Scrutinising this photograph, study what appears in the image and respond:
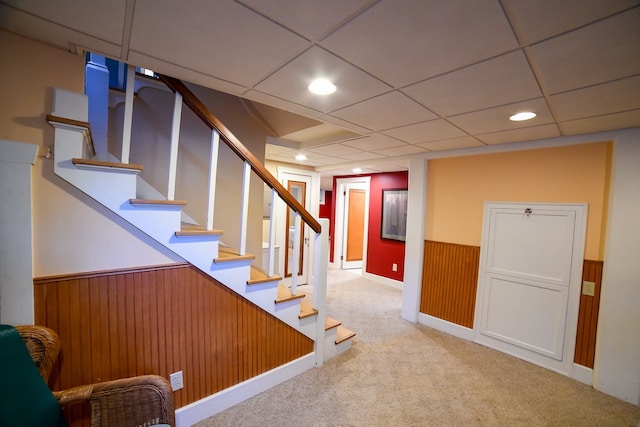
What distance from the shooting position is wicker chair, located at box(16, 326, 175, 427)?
115cm

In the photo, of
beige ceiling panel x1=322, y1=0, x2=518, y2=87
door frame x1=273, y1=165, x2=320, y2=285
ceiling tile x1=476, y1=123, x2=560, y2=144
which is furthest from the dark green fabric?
ceiling tile x1=476, y1=123, x2=560, y2=144

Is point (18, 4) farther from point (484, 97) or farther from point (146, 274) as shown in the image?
point (484, 97)

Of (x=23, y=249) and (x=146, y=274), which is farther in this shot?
(x=146, y=274)

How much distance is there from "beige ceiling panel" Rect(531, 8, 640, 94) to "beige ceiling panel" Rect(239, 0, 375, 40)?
0.83 meters

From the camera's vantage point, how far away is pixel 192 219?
2.45 meters

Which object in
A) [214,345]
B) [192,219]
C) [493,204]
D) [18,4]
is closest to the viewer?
[18,4]

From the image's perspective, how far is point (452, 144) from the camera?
9.08 feet

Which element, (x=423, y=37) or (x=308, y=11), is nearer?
(x=308, y=11)

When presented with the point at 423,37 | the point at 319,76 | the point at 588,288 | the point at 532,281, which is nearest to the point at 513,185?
the point at 532,281

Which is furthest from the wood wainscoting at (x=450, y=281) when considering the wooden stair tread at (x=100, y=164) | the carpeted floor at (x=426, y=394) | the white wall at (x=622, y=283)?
the wooden stair tread at (x=100, y=164)

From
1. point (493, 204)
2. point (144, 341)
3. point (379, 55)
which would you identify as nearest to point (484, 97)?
point (379, 55)

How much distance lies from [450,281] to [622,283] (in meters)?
1.38

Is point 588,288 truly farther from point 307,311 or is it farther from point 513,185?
point 307,311

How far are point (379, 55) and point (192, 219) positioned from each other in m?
2.12
